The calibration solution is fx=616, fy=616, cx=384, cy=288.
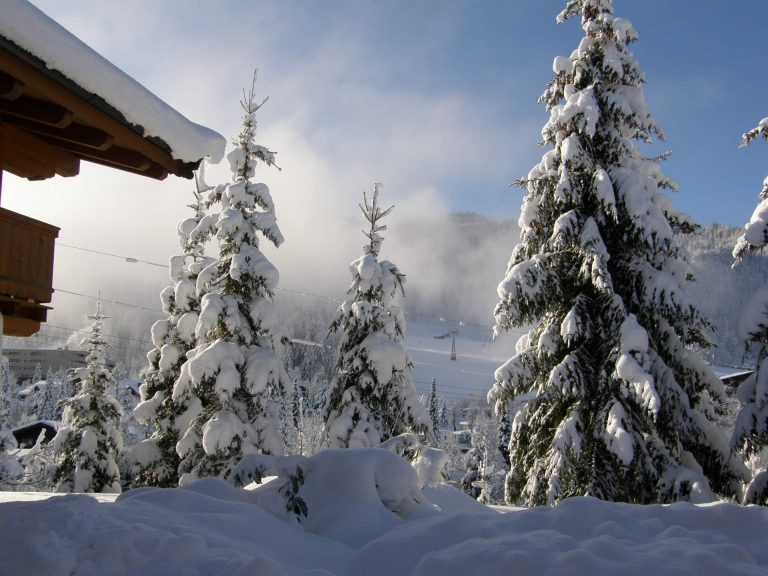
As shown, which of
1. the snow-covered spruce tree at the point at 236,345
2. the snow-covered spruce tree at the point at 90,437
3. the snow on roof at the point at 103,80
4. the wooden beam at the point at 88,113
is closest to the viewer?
the snow on roof at the point at 103,80

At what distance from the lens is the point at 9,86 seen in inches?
208

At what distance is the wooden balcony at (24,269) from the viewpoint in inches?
265

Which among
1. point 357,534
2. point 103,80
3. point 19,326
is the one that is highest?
point 103,80

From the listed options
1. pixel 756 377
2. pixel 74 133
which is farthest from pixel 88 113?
pixel 756 377

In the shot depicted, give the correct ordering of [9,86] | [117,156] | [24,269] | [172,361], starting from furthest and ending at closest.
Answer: [172,361] < [117,156] < [24,269] < [9,86]

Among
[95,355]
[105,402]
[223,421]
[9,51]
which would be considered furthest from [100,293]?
[9,51]

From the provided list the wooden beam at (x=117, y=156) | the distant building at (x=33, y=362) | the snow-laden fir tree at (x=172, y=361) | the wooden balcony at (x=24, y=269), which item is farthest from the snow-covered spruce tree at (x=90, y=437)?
the distant building at (x=33, y=362)

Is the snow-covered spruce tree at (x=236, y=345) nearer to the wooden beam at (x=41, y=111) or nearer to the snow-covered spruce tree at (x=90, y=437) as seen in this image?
the snow-covered spruce tree at (x=90, y=437)

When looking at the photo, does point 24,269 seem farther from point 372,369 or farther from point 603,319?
point 372,369

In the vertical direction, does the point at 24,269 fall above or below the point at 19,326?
above

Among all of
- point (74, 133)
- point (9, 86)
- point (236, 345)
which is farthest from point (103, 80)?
point (236, 345)

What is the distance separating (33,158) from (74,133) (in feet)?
4.64

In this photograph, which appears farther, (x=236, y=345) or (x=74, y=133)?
(x=236, y=345)

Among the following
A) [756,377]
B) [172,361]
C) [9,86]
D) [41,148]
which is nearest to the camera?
[9,86]
